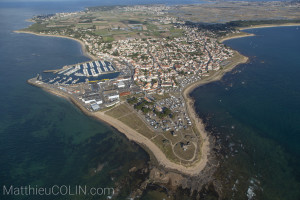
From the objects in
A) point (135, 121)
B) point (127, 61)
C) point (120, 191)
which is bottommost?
point (120, 191)

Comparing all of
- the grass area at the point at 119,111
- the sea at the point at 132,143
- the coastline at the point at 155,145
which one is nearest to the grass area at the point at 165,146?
the coastline at the point at 155,145

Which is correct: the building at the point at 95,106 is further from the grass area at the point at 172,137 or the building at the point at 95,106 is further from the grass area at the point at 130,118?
the grass area at the point at 172,137

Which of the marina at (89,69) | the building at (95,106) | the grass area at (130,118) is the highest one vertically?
the marina at (89,69)

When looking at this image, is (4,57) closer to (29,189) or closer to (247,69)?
(29,189)

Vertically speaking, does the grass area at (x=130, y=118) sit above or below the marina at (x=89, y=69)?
below

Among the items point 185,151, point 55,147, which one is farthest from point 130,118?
point 55,147

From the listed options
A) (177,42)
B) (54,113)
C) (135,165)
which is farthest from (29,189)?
(177,42)
